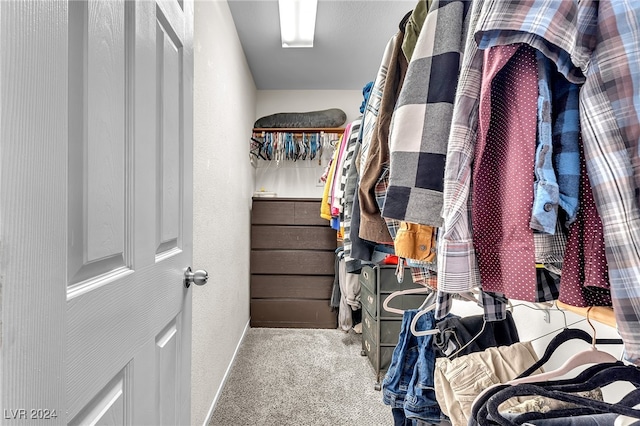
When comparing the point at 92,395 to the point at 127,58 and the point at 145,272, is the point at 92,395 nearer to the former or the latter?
the point at 145,272

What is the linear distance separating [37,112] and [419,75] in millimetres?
650

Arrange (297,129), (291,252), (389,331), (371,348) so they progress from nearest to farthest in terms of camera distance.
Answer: (389,331)
(371,348)
(291,252)
(297,129)

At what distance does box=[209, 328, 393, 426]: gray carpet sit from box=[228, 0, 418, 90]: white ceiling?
7.86ft

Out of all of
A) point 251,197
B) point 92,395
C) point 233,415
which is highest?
point 251,197

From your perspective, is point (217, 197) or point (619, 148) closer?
point (619, 148)

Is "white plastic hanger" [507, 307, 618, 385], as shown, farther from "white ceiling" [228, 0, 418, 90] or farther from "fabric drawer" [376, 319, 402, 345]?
"white ceiling" [228, 0, 418, 90]

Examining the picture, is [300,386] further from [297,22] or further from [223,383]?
[297,22]

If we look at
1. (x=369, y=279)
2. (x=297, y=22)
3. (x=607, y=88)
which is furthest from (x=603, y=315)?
(x=297, y=22)

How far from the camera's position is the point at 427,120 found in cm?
66

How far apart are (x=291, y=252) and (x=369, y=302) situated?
104 centimetres


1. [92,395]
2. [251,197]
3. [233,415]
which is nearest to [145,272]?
[92,395]

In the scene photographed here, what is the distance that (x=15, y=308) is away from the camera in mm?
357

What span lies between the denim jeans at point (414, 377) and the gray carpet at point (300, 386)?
2.55 feet

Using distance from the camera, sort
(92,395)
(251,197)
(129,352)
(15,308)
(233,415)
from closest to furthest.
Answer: (15,308) → (92,395) → (129,352) → (233,415) → (251,197)
